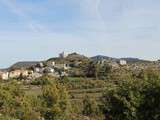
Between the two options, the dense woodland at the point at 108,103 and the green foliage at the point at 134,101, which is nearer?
the green foliage at the point at 134,101

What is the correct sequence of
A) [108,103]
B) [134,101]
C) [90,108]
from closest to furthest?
[134,101] < [108,103] < [90,108]

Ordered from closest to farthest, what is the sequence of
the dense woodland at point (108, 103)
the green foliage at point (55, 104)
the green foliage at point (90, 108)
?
1. the dense woodland at point (108, 103)
2. the green foliage at point (55, 104)
3. the green foliage at point (90, 108)

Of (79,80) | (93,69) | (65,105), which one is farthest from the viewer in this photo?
(93,69)

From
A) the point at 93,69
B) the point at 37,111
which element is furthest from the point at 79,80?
the point at 37,111

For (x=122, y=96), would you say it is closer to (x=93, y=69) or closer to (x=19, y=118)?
(x=19, y=118)

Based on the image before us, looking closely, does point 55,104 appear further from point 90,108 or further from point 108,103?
point 108,103

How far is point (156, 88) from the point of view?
30.8 meters

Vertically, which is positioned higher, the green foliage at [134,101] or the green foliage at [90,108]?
the green foliage at [134,101]

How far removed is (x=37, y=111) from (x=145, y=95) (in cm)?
1861

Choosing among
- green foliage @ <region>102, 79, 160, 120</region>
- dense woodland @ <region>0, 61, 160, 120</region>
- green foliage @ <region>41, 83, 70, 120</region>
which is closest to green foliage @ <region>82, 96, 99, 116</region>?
dense woodland @ <region>0, 61, 160, 120</region>

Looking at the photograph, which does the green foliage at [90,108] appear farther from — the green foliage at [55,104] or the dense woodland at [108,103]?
the green foliage at [55,104]

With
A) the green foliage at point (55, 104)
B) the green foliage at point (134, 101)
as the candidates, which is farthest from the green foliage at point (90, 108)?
the green foliage at point (134, 101)

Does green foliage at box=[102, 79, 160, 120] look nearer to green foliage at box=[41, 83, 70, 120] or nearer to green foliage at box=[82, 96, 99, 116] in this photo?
green foliage at box=[41, 83, 70, 120]

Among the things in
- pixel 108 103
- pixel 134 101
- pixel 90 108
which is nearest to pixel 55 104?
pixel 90 108
